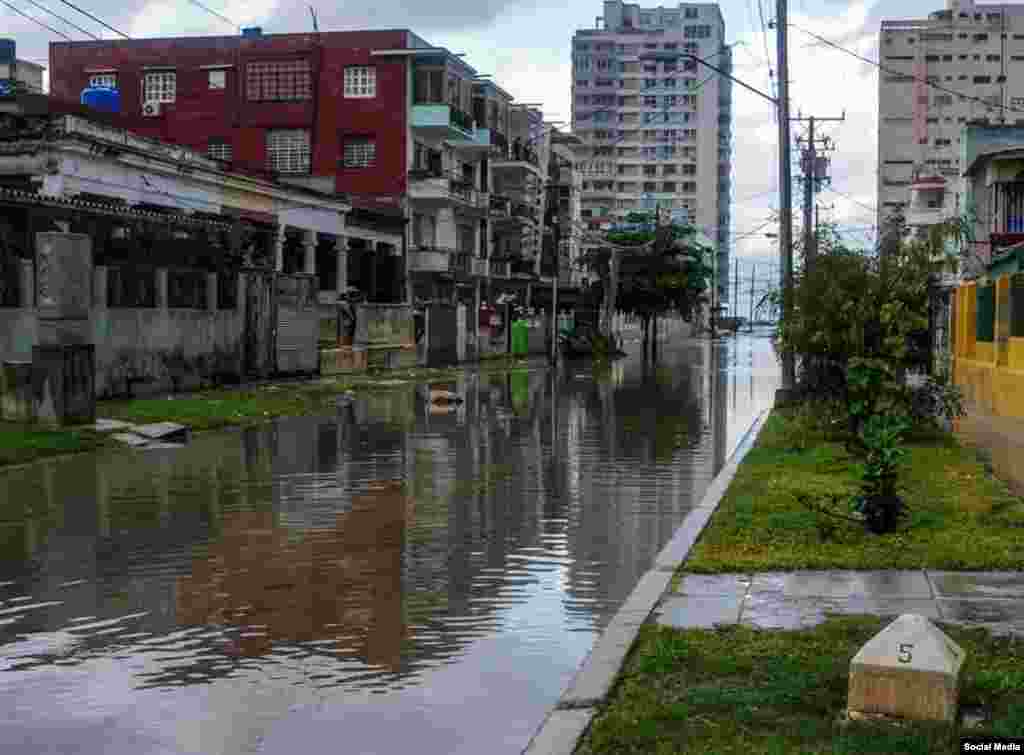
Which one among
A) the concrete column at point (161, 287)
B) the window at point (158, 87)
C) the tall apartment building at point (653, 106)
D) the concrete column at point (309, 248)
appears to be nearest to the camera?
the concrete column at point (161, 287)

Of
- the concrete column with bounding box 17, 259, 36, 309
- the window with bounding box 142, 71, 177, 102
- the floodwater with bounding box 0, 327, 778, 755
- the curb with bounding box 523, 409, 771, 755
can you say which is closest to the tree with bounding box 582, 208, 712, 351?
the window with bounding box 142, 71, 177, 102

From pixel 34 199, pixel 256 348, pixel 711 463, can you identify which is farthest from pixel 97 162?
pixel 711 463

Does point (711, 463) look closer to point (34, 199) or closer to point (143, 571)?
point (143, 571)

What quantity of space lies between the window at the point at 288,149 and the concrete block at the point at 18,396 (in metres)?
41.4

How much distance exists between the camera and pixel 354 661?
791 centimetres

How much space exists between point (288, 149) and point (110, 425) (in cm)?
4122

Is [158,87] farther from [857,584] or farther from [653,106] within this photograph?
[653,106]

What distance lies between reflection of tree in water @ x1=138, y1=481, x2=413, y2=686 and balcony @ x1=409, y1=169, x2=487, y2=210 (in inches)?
1894

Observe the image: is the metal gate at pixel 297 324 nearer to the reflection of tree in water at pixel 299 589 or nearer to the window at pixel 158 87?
the reflection of tree in water at pixel 299 589

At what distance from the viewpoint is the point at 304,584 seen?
1018 cm

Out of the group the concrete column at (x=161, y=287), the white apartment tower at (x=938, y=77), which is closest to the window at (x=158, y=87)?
the concrete column at (x=161, y=287)

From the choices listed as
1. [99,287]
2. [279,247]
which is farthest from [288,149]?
[99,287]

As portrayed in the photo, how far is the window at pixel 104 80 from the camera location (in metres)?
61.4

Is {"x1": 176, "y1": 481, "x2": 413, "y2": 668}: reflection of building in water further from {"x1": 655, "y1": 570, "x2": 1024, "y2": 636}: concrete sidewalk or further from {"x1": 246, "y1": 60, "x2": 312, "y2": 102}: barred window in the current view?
{"x1": 246, "y1": 60, "x2": 312, "y2": 102}: barred window
